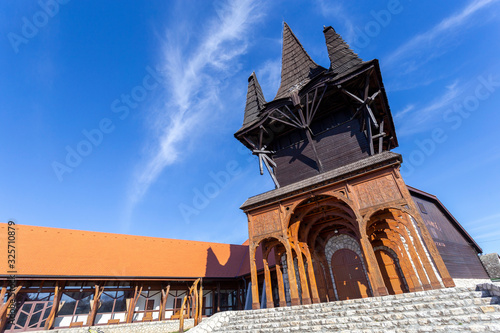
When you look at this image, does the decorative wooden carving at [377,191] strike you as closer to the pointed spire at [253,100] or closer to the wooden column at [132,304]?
the pointed spire at [253,100]

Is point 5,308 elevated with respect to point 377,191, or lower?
lower

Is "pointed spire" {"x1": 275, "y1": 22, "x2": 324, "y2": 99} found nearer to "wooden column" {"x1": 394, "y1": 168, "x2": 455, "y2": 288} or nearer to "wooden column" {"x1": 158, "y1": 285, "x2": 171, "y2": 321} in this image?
"wooden column" {"x1": 394, "y1": 168, "x2": 455, "y2": 288}

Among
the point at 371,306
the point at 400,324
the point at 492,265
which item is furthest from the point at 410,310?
the point at 492,265

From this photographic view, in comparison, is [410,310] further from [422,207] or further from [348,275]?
[422,207]

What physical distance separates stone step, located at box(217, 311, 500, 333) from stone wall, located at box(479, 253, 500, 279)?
2966 centimetres

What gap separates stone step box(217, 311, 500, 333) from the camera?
4602mm

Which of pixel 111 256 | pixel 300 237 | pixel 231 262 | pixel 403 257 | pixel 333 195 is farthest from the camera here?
pixel 231 262

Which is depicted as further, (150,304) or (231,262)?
(231,262)

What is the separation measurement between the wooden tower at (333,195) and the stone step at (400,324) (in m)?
2.17

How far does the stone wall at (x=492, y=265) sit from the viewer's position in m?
24.8

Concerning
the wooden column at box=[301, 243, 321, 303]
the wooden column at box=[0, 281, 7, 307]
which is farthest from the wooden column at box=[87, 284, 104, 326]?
the wooden column at box=[301, 243, 321, 303]

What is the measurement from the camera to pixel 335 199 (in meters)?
10.2

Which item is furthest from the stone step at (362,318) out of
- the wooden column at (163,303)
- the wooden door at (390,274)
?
the wooden column at (163,303)

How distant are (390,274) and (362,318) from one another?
20.5 feet
